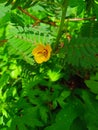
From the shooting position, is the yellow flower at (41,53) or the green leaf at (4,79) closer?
the yellow flower at (41,53)

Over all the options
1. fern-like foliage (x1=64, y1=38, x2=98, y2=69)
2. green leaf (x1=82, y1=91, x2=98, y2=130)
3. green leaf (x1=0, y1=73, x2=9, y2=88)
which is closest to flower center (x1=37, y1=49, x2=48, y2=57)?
fern-like foliage (x1=64, y1=38, x2=98, y2=69)

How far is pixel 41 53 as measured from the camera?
150 centimetres

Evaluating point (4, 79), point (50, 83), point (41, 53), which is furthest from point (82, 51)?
point (4, 79)

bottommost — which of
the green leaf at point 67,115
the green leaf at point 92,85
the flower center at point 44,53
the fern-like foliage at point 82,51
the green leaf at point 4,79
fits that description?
the green leaf at point 67,115

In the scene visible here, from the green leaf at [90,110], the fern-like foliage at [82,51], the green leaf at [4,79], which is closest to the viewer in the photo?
the fern-like foliage at [82,51]

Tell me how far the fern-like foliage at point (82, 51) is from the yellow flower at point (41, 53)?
158 millimetres

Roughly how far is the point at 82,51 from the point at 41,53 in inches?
11.2

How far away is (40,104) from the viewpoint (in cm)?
158

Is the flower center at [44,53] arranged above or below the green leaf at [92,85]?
above

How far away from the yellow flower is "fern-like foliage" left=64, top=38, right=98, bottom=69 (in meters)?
0.16

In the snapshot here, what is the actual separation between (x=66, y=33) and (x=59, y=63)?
0.20 meters

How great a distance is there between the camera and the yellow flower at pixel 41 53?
4.84ft

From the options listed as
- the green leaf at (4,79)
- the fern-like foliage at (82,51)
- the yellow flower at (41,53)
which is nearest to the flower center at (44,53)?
the yellow flower at (41,53)

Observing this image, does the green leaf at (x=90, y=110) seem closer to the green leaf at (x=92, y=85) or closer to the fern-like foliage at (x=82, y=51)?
the green leaf at (x=92, y=85)
